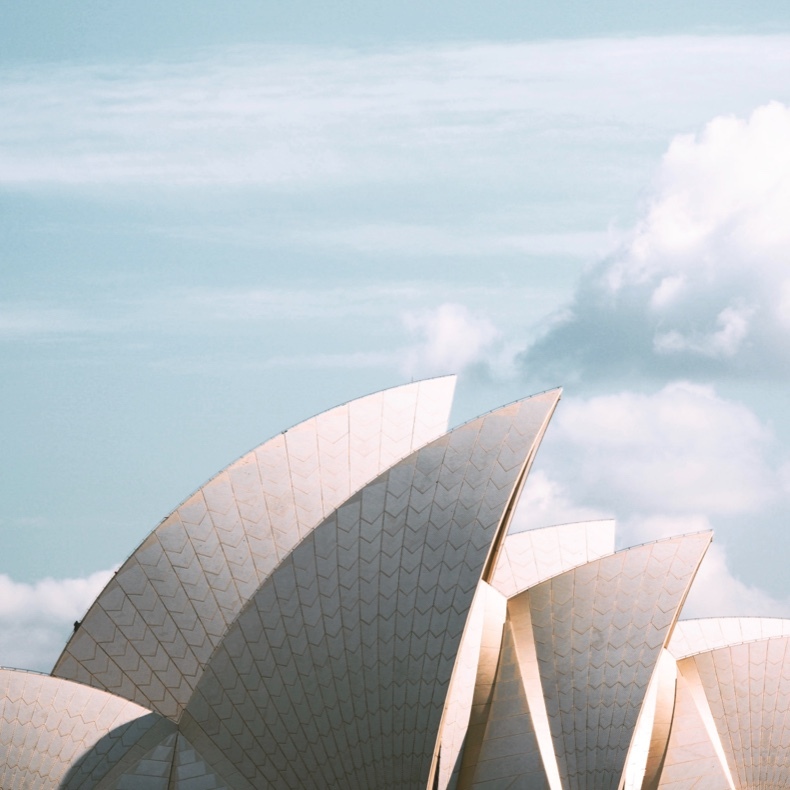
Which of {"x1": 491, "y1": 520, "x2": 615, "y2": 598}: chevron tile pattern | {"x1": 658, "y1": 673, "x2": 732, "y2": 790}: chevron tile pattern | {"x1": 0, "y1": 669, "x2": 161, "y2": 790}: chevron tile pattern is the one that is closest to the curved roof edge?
{"x1": 491, "y1": 520, "x2": 615, "y2": 598}: chevron tile pattern

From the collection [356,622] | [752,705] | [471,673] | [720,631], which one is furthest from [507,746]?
[720,631]

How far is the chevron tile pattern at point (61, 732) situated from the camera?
3512 cm

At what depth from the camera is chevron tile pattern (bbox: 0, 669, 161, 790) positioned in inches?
1383

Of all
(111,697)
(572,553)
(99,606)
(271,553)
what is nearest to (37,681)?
(111,697)

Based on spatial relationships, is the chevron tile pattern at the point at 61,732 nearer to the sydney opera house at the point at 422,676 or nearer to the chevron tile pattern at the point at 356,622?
the sydney opera house at the point at 422,676

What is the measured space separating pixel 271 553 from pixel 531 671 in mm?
9580

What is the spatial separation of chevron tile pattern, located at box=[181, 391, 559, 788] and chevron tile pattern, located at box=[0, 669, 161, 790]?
5.60 ft

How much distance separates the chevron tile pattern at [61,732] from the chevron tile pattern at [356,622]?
5.60 feet

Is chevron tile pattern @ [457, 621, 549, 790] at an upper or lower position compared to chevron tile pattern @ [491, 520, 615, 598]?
lower

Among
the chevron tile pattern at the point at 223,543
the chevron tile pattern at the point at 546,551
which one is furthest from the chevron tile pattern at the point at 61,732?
the chevron tile pattern at the point at 546,551

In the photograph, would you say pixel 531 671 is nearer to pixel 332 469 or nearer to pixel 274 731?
pixel 274 731

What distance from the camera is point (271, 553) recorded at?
4125 centimetres

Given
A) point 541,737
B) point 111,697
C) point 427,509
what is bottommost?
point 541,737

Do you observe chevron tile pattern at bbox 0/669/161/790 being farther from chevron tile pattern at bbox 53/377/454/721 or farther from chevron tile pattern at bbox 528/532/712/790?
chevron tile pattern at bbox 528/532/712/790
